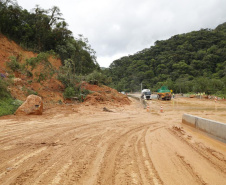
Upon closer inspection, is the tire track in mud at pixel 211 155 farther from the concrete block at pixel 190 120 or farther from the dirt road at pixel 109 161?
the concrete block at pixel 190 120

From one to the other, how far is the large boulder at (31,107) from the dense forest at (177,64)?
117 ft

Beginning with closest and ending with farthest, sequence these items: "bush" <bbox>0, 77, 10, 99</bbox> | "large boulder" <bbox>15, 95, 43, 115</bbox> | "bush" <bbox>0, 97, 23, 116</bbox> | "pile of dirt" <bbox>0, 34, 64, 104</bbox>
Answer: "bush" <bbox>0, 97, 23, 116</bbox>, "large boulder" <bbox>15, 95, 43, 115</bbox>, "bush" <bbox>0, 77, 10, 99</bbox>, "pile of dirt" <bbox>0, 34, 64, 104</bbox>

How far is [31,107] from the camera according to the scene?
10.3 m

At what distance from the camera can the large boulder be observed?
395 inches

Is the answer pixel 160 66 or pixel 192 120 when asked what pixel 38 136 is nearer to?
pixel 192 120

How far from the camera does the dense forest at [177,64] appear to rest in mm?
51781

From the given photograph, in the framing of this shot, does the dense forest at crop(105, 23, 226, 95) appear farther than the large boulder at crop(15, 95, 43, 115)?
Yes

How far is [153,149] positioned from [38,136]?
3.79m

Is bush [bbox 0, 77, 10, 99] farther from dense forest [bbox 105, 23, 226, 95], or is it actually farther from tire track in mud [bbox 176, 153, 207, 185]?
dense forest [bbox 105, 23, 226, 95]

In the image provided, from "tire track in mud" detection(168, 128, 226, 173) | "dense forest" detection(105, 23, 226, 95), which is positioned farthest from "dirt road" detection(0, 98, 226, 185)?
"dense forest" detection(105, 23, 226, 95)

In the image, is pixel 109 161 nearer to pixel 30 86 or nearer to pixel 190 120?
pixel 190 120

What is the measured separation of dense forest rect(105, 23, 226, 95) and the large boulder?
117 feet

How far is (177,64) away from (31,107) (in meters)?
59.9

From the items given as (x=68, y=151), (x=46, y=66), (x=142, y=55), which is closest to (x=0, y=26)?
(x=46, y=66)
